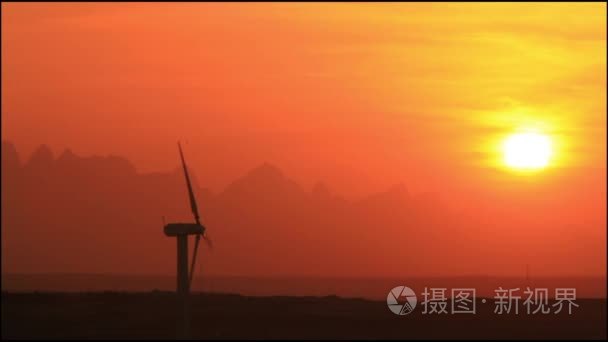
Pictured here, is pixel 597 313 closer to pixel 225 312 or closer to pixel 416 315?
pixel 416 315

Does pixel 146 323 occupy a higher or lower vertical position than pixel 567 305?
lower

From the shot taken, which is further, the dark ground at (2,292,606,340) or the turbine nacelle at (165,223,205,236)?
the dark ground at (2,292,606,340)

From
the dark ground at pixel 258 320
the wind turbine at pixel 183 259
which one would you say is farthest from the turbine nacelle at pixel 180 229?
the dark ground at pixel 258 320

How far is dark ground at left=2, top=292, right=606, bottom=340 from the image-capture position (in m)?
77.2

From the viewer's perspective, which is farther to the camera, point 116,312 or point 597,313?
point 597,313

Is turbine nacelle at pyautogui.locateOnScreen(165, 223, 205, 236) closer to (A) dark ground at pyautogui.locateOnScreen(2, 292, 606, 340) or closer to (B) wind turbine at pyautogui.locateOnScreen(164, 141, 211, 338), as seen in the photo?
(B) wind turbine at pyautogui.locateOnScreen(164, 141, 211, 338)

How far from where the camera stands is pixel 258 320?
80500 mm

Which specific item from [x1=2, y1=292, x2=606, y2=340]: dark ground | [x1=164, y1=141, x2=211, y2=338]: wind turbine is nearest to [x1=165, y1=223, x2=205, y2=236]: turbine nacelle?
[x1=164, y1=141, x2=211, y2=338]: wind turbine

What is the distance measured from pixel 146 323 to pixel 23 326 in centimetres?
818

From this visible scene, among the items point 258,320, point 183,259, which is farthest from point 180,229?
point 258,320

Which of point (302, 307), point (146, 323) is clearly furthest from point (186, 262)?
point (302, 307)

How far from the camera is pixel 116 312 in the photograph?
82.4m

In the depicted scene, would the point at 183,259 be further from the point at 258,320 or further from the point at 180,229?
the point at 258,320

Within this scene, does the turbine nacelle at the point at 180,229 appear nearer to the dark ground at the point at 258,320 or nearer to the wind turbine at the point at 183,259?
the wind turbine at the point at 183,259
